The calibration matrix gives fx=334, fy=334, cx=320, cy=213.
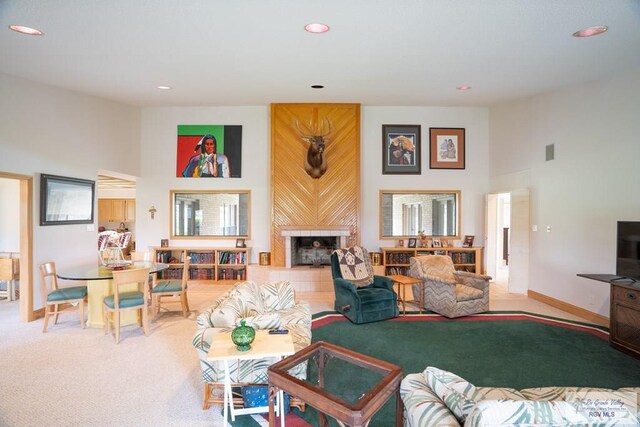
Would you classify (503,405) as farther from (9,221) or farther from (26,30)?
(9,221)

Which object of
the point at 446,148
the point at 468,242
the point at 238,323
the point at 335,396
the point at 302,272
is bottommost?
the point at 302,272

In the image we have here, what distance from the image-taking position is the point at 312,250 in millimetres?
6906

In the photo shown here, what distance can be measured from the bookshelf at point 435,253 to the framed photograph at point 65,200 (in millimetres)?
5447

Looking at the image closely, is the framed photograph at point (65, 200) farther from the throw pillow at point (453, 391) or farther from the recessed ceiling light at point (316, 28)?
the throw pillow at point (453, 391)

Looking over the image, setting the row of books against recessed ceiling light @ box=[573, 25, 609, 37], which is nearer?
recessed ceiling light @ box=[573, 25, 609, 37]

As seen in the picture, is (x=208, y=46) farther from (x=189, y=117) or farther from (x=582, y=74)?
(x=582, y=74)

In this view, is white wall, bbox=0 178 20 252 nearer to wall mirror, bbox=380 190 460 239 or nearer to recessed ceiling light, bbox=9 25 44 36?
recessed ceiling light, bbox=9 25 44 36

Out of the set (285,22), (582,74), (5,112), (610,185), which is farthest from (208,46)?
(610,185)

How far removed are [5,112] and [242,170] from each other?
364 cm

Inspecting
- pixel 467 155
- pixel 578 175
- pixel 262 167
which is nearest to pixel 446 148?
pixel 467 155

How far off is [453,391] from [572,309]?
4.83m

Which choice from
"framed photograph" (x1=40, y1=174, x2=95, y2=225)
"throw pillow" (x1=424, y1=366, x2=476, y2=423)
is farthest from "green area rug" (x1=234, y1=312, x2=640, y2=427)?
"framed photograph" (x1=40, y1=174, x2=95, y2=225)

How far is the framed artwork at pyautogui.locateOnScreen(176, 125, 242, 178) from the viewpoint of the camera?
274 inches

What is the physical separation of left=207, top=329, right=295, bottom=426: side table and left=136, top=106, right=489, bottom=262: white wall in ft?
15.0
